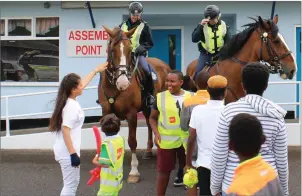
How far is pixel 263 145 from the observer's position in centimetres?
400

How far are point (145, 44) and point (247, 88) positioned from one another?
509cm

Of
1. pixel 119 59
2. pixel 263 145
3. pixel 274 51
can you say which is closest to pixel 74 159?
pixel 263 145

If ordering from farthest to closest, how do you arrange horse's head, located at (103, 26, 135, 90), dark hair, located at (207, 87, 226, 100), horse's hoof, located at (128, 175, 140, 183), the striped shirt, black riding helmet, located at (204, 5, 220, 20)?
1. black riding helmet, located at (204, 5, 220, 20)
2. horse's hoof, located at (128, 175, 140, 183)
3. horse's head, located at (103, 26, 135, 90)
4. dark hair, located at (207, 87, 226, 100)
5. the striped shirt

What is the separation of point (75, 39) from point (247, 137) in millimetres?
10523

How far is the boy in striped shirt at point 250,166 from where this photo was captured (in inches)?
126

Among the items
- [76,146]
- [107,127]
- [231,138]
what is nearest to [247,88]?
[231,138]

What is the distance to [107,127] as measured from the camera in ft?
18.2

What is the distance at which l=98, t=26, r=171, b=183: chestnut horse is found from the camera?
25.9 ft

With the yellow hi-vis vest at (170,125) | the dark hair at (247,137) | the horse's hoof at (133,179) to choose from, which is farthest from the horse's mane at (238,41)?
the dark hair at (247,137)

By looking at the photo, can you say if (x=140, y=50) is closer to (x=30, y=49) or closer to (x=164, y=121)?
(x=164, y=121)

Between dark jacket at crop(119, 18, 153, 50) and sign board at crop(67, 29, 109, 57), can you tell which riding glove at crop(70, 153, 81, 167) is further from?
sign board at crop(67, 29, 109, 57)

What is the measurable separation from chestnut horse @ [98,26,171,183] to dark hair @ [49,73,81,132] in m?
1.95

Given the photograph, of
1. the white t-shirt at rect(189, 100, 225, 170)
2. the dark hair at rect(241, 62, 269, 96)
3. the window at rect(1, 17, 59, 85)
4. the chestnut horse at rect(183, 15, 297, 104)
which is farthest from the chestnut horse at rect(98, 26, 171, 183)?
the window at rect(1, 17, 59, 85)

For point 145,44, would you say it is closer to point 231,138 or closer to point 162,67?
point 162,67
